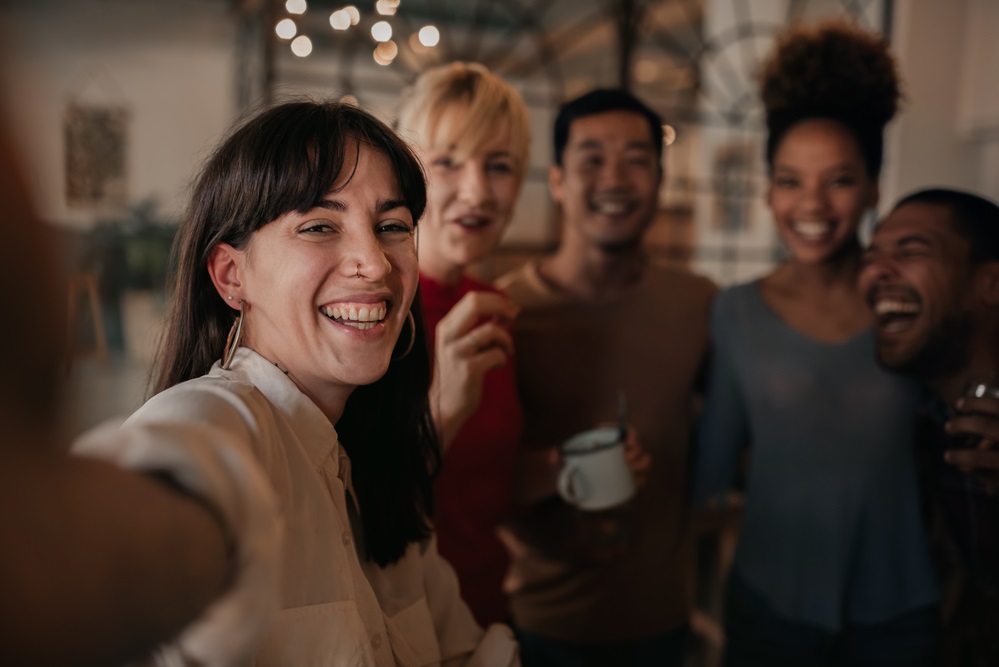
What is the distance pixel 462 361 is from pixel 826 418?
0.68m

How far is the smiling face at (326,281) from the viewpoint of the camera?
0.74 meters

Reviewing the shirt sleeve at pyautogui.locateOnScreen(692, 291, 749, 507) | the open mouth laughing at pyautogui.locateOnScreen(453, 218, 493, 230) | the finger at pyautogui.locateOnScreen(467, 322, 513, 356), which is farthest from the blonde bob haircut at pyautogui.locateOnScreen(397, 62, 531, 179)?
the shirt sleeve at pyautogui.locateOnScreen(692, 291, 749, 507)

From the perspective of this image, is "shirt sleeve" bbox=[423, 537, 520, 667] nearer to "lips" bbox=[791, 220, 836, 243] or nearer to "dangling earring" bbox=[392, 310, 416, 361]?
"dangling earring" bbox=[392, 310, 416, 361]

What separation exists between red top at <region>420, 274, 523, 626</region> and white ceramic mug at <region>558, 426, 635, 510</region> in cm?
15

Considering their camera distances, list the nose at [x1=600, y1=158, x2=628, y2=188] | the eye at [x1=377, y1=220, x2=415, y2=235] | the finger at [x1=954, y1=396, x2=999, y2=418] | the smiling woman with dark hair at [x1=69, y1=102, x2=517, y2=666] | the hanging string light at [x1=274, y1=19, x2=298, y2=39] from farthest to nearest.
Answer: the hanging string light at [x1=274, y1=19, x2=298, y2=39]
the nose at [x1=600, y1=158, x2=628, y2=188]
the finger at [x1=954, y1=396, x2=999, y2=418]
the eye at [x1=377, y1=220, x2=415, y2=235]
the smiling woman with dark hair at [x1=69, y1=102, x2=517, y2=666]

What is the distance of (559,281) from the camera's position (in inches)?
62.9

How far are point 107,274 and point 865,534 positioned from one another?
3869mm

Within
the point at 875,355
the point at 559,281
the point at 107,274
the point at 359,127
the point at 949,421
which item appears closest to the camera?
the point at 359,127

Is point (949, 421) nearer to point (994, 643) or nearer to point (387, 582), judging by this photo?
point (994, 643)

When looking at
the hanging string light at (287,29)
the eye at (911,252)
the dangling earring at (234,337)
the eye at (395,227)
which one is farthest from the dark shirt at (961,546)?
the hanging string light at (287,29)

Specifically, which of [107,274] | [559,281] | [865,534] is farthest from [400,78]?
[865,534]

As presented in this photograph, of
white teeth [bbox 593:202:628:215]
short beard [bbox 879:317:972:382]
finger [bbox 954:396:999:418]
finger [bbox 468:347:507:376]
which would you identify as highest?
white teeth [bbox 593:202:628:215]

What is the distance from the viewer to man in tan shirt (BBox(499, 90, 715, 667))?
1485 mm

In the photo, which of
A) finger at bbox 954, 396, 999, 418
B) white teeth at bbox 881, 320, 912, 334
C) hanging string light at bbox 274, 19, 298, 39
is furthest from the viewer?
hanging string light at bbox 274, 19, 298, 39
